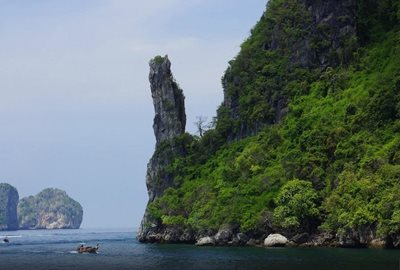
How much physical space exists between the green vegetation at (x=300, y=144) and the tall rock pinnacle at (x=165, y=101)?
6054 millimetres

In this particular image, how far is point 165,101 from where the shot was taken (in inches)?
5743

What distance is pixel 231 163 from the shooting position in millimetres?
125000

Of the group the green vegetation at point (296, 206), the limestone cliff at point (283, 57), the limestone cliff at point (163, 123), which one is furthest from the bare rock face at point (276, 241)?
the limestone cliff at point (163, 123)

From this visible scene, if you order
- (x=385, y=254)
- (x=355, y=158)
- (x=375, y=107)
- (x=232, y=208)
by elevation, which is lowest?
(x=385, y=254)

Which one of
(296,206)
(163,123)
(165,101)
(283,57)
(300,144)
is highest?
(283,57)

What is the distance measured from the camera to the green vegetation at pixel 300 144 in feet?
301

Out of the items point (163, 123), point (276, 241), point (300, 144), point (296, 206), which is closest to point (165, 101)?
point (163, 123)

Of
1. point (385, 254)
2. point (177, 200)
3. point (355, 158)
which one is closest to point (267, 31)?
point (177, 200)

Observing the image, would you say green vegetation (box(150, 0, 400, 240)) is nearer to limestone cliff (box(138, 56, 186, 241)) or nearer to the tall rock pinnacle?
limestone cliff (box(138, 56, 186, 241))

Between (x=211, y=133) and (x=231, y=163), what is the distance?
1679 cm

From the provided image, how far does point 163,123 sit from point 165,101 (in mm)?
5132

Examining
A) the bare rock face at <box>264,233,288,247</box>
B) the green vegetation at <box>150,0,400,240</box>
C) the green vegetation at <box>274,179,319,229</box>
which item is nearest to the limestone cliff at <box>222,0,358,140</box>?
the green vegetation at <box>150,0,400,240</box>

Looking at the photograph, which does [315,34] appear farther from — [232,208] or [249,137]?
[232,208]

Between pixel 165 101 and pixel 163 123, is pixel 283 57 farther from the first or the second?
pixel 163 123
